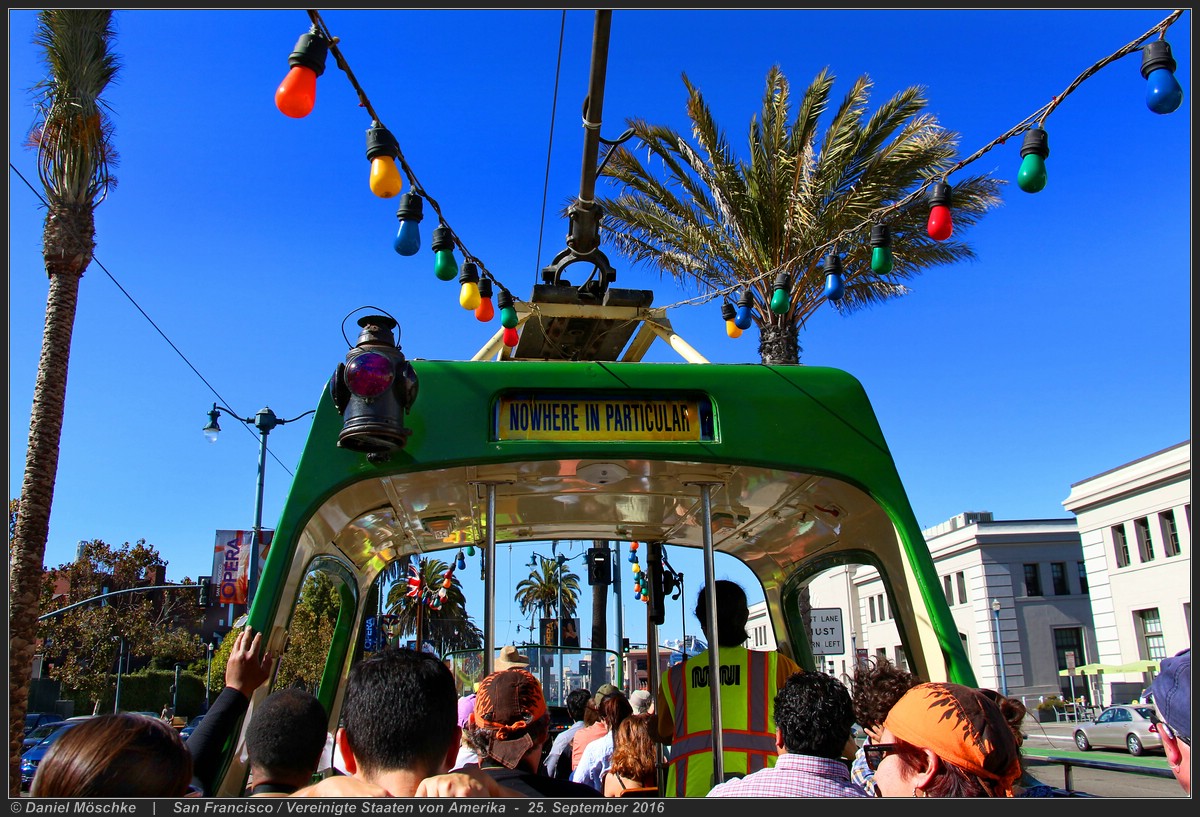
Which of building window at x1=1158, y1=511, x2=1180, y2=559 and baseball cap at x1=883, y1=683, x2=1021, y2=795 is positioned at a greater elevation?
building window at x1=1158, y1=511, x2=1180, y2=559

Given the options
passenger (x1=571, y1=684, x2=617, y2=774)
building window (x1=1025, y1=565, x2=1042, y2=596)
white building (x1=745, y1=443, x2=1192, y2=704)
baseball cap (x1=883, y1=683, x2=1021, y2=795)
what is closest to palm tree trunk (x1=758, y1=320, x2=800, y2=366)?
passenger (x1=571, y1=684, x2=617, y2=774)

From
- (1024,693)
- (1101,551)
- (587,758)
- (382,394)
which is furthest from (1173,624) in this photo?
(382,394)

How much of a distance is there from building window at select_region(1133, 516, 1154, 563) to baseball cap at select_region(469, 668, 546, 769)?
3650 cm

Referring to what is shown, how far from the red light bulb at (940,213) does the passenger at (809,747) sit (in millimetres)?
3851

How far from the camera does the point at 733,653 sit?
13.8ft

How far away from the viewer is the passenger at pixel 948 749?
2260 millimetres

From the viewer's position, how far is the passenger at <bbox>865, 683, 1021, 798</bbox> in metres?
2.26

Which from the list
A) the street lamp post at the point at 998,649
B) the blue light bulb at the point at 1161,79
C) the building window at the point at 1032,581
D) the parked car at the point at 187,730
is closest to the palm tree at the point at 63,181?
the parked car at the point at 187,730

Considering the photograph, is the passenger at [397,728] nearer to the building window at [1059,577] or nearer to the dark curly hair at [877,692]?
the dark curly hair at [877,692]

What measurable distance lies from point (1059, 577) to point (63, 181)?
44967mm

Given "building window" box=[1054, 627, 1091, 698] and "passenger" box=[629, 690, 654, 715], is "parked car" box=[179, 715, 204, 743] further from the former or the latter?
"building window" box=[1054, 627, 1091, 698]

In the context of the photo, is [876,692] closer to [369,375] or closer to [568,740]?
[369,375]

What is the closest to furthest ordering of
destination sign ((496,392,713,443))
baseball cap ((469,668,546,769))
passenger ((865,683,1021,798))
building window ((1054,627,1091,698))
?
passenger ((865,683,1021,798)) → baseball cap ((469,668,546,769)) → destination sign ((496,392,713,443)) → building window ((1054,627,1091,698))

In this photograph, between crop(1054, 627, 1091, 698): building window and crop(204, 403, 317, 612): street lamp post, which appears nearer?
crop(204, 403, 317, 612): street lamp post
